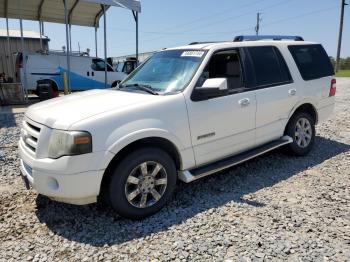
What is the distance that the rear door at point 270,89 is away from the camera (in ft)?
15.2

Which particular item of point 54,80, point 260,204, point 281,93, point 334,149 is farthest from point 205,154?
point 54,80

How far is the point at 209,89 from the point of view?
378 cm

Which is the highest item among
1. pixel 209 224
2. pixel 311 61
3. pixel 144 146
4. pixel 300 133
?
pixel 311 61

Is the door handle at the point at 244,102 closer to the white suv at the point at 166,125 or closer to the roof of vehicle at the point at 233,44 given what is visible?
the white suv at the point at 166,125

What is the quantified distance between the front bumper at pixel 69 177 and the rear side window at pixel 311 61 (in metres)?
3.74

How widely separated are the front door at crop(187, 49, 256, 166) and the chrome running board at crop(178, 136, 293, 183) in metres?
0.07

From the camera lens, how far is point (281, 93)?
4.93 metres

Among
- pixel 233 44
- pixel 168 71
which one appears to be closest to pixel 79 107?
pixel 168 71

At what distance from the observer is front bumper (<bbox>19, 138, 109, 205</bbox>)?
3131mm

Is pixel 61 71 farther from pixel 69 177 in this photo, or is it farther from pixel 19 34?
pixel 69 177

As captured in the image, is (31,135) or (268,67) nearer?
(31,135)

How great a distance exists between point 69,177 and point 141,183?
0.78 metres

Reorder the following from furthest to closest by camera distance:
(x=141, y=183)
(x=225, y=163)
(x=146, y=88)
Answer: (x=225, y=163) < (x=146, y=88) < (x=141, y=183)

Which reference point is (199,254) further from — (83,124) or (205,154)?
(83,124)
